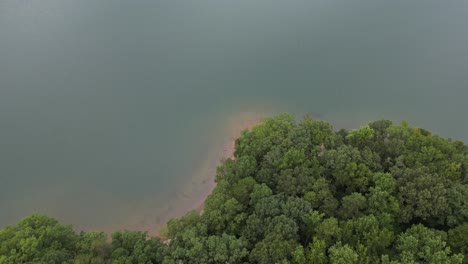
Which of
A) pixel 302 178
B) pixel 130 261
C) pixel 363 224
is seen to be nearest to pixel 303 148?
pixel 302 178

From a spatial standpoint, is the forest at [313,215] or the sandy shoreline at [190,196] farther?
the sandy shoreline at [190,196]

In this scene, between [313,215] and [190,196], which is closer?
[313,215]

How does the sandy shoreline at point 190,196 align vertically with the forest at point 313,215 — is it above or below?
above

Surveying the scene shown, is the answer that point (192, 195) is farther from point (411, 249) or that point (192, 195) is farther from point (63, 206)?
point (411, 249)

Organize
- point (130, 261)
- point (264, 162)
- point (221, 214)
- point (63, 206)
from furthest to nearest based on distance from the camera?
1. point (63, 206)
2. point (264, 162)
3. point (221, 214)
4. point (130, 261)

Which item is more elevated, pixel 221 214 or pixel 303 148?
pixel 303 148

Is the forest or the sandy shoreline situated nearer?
the forest

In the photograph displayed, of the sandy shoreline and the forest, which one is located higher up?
the sandy shoreline

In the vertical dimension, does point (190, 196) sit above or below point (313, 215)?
above
